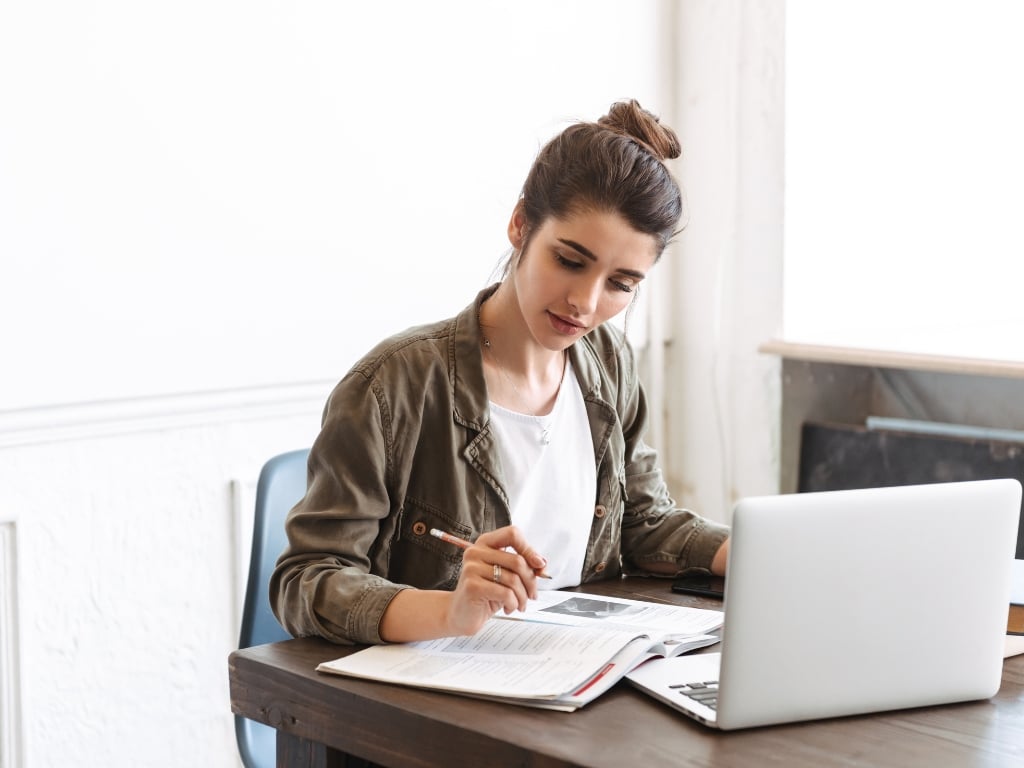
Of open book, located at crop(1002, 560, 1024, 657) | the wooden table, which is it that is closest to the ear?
the wooden table

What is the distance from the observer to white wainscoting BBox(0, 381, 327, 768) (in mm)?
2072

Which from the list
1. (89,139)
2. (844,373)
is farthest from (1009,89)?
(89,139)

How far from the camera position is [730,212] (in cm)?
294

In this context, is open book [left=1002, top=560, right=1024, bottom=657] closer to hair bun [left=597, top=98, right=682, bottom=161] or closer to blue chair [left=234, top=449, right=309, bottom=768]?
hair bun [left=597, top=98, right=682, bottom=161]

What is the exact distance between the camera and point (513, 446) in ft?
5.28

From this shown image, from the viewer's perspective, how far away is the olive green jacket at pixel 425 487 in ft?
4.56

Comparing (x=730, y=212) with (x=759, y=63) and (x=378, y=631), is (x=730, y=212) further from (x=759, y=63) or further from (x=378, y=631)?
(x=378, y=631)

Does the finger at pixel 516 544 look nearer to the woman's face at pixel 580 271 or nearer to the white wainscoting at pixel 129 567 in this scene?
the woman's face at pixel 580 271

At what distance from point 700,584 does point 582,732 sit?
0.52m

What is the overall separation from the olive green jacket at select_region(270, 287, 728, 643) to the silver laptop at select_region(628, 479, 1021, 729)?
14.6 inches

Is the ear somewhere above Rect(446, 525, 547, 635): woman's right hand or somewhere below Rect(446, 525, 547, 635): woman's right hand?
above

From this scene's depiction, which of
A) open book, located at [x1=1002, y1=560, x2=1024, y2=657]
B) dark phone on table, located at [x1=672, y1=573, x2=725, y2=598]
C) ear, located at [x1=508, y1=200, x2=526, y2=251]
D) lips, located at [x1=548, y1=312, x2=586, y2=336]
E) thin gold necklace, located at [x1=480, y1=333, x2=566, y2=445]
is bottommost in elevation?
dark phone on table, located at [x1=672, y1=573, x2=725, y2=598]

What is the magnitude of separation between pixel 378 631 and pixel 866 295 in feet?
6.48

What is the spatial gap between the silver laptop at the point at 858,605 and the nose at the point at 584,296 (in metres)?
0.45
